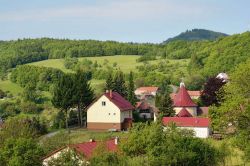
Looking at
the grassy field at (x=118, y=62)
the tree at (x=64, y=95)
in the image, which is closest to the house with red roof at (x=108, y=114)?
the tree at (x=64, y=95)

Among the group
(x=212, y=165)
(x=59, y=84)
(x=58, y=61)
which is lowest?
(x=212, y=165)

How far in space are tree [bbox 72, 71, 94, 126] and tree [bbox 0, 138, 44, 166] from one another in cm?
3435

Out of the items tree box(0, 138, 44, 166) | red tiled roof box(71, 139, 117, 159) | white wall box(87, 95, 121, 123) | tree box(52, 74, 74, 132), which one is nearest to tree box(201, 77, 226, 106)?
white wall box(87, 95, 121, 123)

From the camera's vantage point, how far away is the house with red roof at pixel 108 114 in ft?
224

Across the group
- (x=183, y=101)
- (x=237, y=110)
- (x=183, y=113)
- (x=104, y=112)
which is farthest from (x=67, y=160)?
(x=183, y=101)

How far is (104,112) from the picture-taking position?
68.9m

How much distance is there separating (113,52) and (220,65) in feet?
198

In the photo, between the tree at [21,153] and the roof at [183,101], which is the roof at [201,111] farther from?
the tree at [21,153]

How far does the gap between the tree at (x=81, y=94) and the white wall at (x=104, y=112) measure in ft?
7.84

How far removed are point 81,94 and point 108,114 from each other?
4862 mm

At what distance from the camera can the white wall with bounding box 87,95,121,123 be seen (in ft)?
224

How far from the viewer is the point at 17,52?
556 ft

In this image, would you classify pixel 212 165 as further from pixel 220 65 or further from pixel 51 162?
pixel 220 65

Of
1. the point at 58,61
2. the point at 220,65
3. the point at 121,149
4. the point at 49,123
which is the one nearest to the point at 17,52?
the point at 58,61
